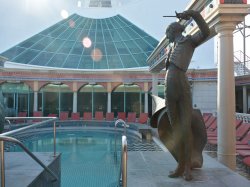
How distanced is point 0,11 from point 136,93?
48.3ft

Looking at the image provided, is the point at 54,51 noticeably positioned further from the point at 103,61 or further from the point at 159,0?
the point at 159,0

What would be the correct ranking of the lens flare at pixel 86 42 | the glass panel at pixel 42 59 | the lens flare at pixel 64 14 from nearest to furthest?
the glass panel at pixel 42 59
the lens flare at pixel 86 42
the lens flare at pixel 64 14

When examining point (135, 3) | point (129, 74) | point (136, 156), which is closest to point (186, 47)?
point (136, 156)

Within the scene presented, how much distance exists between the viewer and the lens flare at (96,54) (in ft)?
84.3

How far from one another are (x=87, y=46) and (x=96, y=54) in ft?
4.98

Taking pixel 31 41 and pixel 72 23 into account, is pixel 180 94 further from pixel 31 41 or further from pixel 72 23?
pixel 72 23

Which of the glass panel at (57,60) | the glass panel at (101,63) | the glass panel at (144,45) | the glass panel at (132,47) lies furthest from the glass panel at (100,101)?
the glass panel at (144,45)

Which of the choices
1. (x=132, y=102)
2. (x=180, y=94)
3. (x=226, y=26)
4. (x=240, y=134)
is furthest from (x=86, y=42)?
(x=180, y=94)

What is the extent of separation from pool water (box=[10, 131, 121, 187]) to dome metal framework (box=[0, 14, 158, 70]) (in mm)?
11038

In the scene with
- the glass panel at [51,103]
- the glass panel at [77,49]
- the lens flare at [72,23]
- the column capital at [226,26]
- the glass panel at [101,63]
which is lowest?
the glass panel at [51,103]

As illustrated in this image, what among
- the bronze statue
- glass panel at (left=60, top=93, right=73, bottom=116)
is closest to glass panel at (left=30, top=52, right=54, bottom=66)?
glass panel at (left=60, top=93, right=73, bottom=116)

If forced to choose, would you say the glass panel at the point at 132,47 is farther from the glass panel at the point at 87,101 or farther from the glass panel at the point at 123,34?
the glass panel at the point at 87,101

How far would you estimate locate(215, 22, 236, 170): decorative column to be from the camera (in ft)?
20.3

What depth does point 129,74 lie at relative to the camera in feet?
71.1
